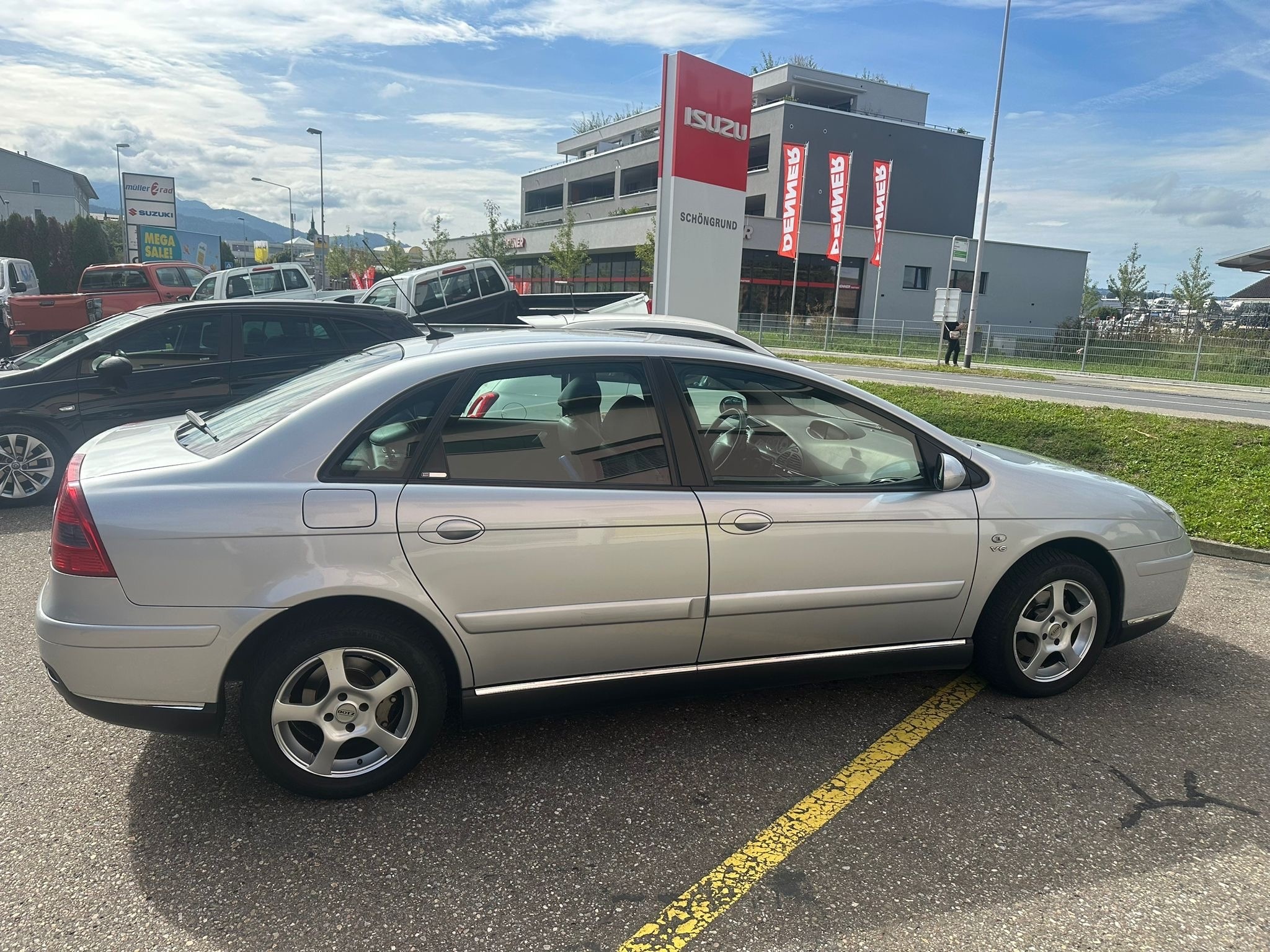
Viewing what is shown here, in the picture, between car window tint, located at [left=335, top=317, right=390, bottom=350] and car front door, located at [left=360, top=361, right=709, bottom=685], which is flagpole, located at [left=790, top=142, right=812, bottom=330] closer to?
car window tint, located at [left=335, top=317, right=390, bottom=350]

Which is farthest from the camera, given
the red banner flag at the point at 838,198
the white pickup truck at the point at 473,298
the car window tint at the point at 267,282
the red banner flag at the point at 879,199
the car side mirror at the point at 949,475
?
the red banner flag at the point at 879,199

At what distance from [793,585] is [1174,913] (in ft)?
5.00

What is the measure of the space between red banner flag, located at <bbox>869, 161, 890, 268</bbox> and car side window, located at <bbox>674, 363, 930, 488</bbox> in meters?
37.2

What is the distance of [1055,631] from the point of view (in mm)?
3842

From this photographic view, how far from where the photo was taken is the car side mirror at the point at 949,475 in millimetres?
3531

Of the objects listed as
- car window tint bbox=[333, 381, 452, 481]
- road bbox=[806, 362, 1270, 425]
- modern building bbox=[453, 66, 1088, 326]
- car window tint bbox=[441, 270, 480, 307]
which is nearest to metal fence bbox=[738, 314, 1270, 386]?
road bbox=[806, 362, 1270, 425]

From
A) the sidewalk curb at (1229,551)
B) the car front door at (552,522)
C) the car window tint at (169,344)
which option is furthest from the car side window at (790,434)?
the car window tint at (169,344)

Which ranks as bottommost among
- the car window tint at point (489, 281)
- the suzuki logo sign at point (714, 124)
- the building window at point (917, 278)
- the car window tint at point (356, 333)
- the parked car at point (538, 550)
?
the parked car at point (538, 550)

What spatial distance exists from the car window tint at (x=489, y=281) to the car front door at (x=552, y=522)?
40.7ft

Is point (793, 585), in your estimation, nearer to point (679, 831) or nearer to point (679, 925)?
point (679, 831)

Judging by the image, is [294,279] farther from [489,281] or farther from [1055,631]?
[1055,631]

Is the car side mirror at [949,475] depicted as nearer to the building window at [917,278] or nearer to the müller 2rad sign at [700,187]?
the müller 2rad sign at [700,187]

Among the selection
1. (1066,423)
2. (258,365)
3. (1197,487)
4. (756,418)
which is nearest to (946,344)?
(1066,423)

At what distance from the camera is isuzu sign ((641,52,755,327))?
11.8 meters
